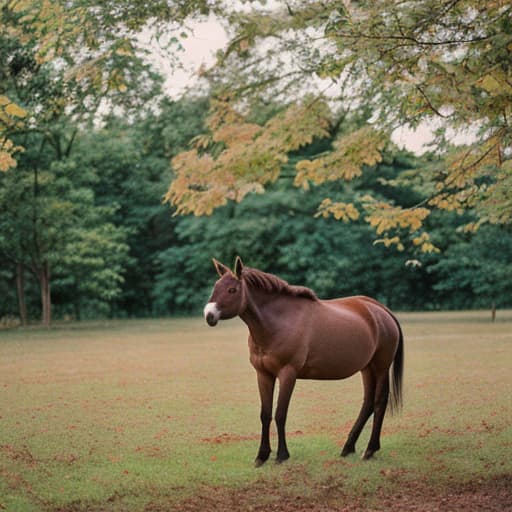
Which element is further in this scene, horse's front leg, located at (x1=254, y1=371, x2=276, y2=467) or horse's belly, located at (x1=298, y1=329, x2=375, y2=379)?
horse's belly, located at (x1=298, y1=329, x2=375, y2=379)

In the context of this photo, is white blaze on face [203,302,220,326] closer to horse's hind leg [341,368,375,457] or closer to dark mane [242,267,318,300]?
dark mane [242,267,318,300]

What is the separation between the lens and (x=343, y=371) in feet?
25.4

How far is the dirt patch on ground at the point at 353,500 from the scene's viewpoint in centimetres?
638

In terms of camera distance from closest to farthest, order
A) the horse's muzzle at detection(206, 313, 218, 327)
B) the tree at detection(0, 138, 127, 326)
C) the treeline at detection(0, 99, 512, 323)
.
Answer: the horse's muzzle at detection(206, 313, 218, 327) < the tree at detection(0, 138, 127, 326) < the treeline at detection(0, 99, 512, 323)

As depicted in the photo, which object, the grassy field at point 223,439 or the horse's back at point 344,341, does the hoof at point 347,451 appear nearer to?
the grassy field at point 223,439

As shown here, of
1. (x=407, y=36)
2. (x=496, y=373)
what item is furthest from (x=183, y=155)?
(x=496, y=373)

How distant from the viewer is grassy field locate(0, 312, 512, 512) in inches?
266

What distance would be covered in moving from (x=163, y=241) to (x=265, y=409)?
40.7 metres

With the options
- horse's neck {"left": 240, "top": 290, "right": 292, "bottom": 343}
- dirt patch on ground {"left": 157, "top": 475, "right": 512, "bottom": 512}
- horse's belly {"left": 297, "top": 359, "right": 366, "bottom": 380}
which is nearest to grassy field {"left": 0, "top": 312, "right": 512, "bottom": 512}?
dirt patch on ground {"left": 157, "top": 475, "right": 512, "bottom": 512}

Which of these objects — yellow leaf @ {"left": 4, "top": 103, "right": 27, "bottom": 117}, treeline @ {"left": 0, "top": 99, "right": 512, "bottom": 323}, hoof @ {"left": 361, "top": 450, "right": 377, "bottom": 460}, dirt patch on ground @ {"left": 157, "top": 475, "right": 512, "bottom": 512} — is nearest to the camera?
yellow leaf @ {"left": 4, "top": 103, "right": 27, "bottom": 117}

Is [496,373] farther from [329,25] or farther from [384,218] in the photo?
[329,25]

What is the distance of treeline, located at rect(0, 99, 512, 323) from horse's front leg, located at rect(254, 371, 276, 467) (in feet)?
74.8

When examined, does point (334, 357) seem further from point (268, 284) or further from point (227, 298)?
point (227, 298)

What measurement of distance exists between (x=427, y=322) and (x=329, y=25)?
2655 centimetres
